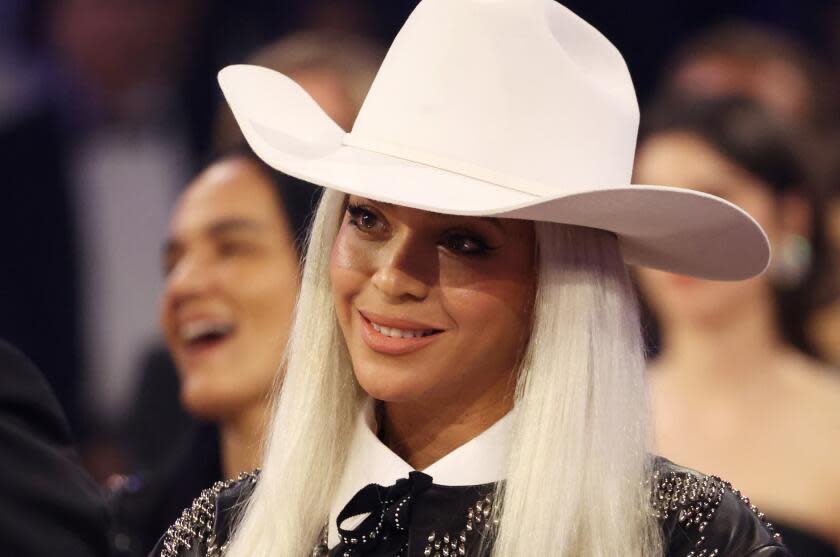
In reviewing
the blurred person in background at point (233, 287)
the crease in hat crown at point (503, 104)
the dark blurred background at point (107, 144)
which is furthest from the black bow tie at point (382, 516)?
the dark blurred background at point (107, 144)

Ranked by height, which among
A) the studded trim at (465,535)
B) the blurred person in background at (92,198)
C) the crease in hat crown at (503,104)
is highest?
the blurred person in background at (92,198)

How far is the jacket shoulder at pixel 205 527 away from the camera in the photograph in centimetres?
241

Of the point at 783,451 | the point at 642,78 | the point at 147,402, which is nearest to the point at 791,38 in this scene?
the point at 642,78

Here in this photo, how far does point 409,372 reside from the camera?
2.22 meters

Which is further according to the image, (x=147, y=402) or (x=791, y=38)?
(x=791, y=38)

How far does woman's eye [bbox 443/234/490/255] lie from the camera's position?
87.3 inches

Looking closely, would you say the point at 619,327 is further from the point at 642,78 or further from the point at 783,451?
the point at 642,78

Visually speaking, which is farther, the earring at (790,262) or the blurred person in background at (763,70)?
the blurred person in background at (763,70)

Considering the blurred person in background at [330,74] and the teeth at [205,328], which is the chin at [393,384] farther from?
the blurred person in background at [330,74]

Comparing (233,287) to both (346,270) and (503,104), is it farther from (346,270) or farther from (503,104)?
(503,104)

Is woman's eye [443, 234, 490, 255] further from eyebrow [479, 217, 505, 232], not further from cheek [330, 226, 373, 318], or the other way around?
cheek [330, 226, 373, 318]

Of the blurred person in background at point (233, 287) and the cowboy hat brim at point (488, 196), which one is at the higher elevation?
the blurred person in background at point (233, 287)

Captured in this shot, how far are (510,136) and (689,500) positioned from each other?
621mm

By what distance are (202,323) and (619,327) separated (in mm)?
1554
